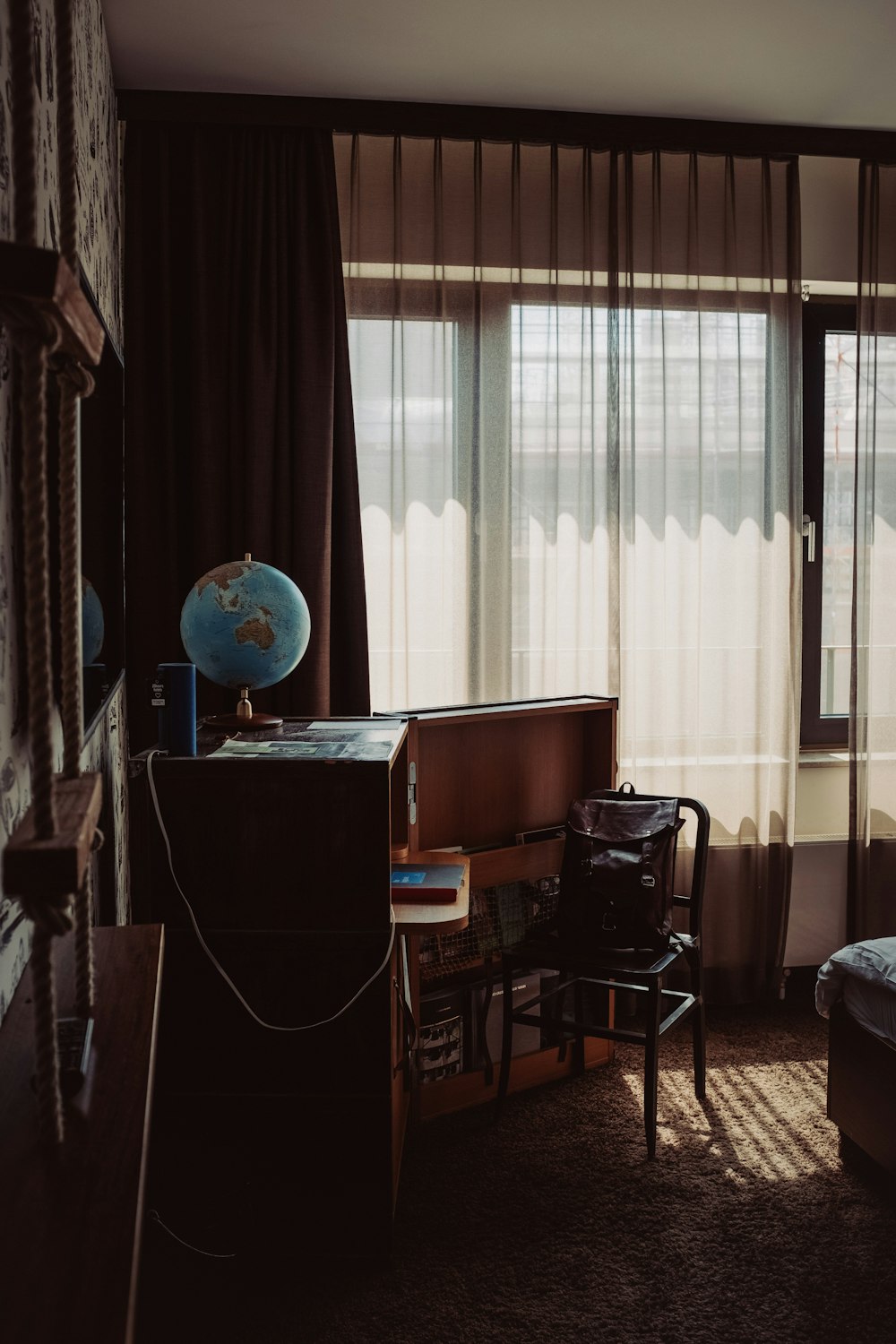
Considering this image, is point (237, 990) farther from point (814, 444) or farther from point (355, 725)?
point (814, 444)

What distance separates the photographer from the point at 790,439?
10.6 feet

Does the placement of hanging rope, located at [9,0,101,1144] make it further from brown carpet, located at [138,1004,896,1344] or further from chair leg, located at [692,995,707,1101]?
chair leg, located at [692,995,707,1101]

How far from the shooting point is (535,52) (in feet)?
8.72

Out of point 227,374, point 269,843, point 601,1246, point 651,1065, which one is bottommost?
point 601,1246

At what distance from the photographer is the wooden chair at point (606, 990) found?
243 cm

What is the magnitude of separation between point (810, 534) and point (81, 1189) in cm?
317

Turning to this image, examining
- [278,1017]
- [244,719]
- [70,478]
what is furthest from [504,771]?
[70,478]

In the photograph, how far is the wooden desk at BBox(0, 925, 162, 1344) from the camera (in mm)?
645

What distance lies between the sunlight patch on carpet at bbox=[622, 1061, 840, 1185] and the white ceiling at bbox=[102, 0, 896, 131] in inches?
110

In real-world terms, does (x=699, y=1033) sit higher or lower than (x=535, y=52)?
lower

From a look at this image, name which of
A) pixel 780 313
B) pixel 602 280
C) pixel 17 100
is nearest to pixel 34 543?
pixel 17 100

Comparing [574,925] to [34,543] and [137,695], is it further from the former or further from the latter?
[34,543]

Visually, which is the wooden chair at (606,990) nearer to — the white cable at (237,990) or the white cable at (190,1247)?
the white cable at (237,990)

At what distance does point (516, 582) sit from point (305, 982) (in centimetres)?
150
